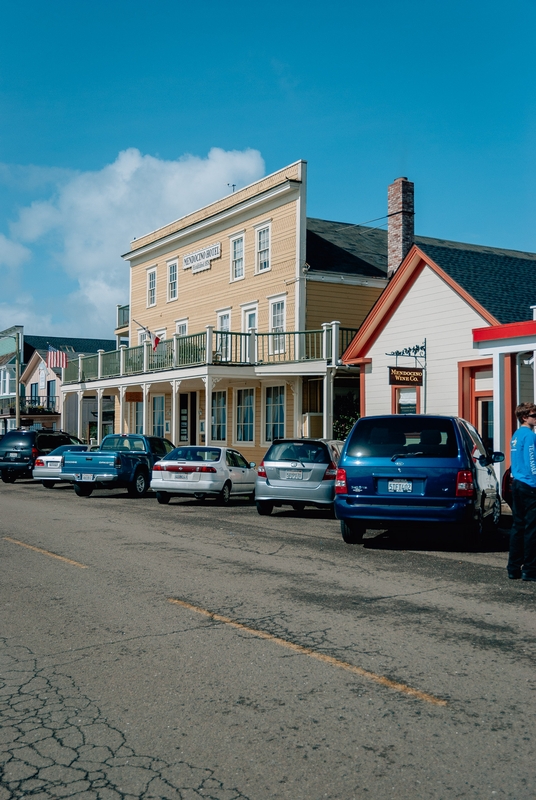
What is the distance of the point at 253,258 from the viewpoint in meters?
29.1

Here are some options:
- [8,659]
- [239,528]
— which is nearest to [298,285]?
[239,528]

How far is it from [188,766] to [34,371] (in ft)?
217

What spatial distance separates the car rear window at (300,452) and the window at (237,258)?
49.2ft

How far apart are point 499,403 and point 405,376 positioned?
11.2 feet

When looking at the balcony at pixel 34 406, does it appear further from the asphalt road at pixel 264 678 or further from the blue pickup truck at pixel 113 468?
the asphalt road at pixel 264 678

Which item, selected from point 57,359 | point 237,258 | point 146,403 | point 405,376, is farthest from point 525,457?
point 57,359

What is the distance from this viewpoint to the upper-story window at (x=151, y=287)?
36188mm

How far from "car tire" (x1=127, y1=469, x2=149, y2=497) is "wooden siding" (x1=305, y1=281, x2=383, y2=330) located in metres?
8.52

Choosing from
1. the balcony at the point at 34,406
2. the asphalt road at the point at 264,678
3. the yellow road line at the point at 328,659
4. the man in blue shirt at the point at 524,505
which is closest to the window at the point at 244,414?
the asphalt road at the point at 264,678

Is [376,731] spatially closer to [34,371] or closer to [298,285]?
[298,285]

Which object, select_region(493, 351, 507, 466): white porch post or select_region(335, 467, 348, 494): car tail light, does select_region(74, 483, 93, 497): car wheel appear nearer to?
select_region(493, 351, 507, 466): white porch post

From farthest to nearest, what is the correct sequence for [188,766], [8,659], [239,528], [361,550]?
1. [239,528]
2. [361,550]
3. [8,659]
4. [188,766]

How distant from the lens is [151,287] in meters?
36.5

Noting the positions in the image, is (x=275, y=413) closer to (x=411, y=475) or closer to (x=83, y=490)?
(x=83, y=490)
